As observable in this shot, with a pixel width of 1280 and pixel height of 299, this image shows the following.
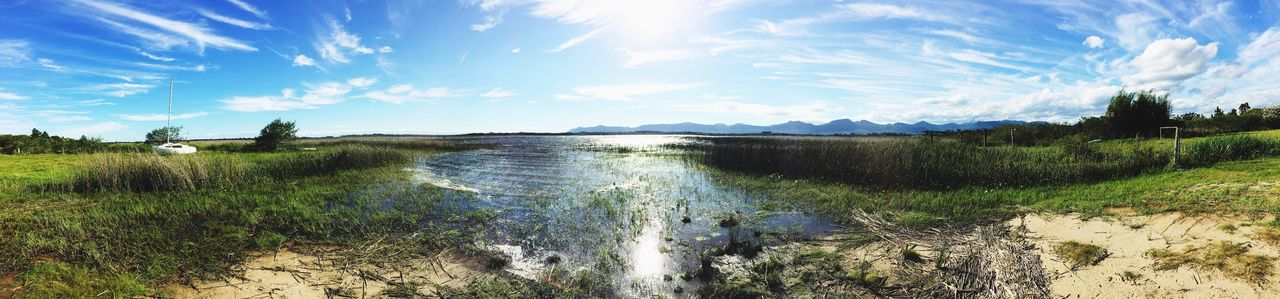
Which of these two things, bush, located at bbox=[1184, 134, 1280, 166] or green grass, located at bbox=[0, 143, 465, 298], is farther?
bush, located at bbox=[1184, 134, 1280, 166]

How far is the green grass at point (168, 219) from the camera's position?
682 centimetres

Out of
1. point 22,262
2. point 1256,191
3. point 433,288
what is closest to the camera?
point 433,288

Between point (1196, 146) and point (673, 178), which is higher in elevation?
point (1196, 146)

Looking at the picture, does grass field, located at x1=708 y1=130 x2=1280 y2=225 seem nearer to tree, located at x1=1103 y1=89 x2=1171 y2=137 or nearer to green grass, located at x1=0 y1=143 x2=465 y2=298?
green grass, located at x1=0 y1=143 x2=465 y2=298

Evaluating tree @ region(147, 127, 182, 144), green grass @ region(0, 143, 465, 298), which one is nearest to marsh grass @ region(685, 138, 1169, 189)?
green grass @ region(0, 143, 465, 298)

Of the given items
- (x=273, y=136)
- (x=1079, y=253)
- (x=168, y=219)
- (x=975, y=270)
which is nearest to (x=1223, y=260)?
(x=1079, y=253)

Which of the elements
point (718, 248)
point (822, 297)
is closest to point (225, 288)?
point (718, 248)

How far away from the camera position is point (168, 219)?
10.6 metres

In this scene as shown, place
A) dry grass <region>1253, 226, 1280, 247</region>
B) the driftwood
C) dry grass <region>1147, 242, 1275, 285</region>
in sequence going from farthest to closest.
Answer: dry grass <region>1253, 226, 1280, 247</region>, the driftwood, dry grass <region>1147, 242, 1275, 285</region>

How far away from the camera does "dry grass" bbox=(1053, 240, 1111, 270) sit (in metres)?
6.61

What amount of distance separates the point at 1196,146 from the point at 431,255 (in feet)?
81.6

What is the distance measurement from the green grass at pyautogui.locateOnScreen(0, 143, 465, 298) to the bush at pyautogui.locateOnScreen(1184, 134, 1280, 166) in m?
23.6

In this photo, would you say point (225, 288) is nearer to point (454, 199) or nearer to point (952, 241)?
point (454, 199)

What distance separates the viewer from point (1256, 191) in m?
9.52
